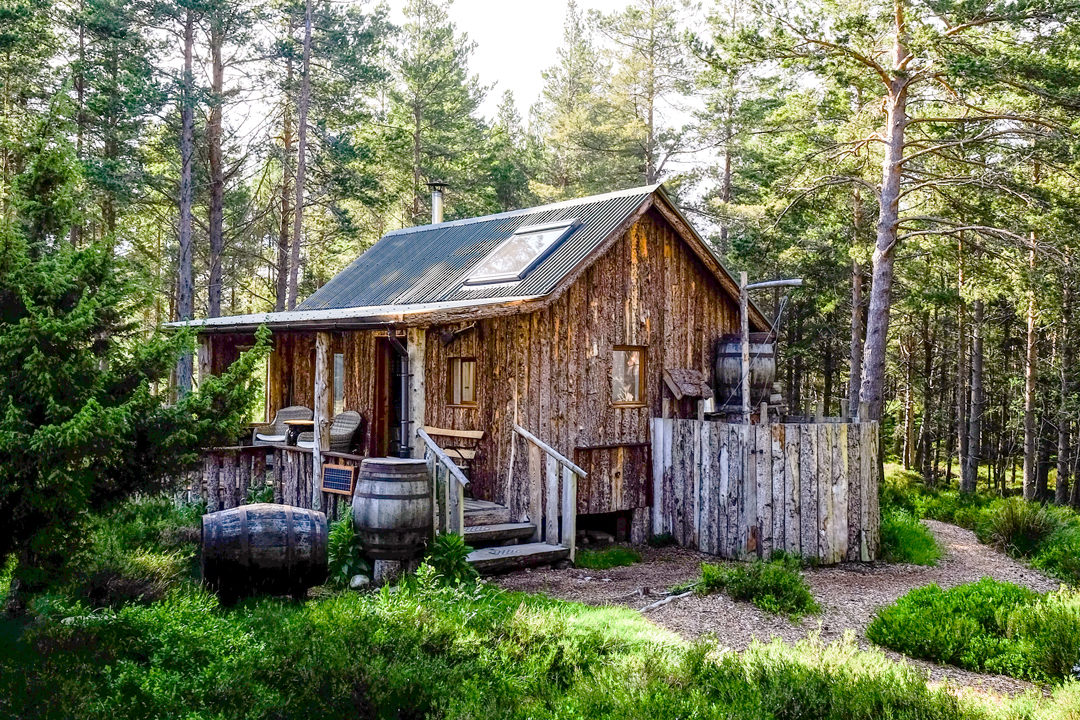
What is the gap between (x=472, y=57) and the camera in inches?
1235

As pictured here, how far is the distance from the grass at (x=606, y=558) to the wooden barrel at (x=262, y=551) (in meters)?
3.89

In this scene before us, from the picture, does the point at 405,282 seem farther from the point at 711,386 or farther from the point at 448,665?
the point at 448,665

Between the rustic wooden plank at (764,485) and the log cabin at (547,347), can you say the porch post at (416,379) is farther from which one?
the rustic wooden plank at (764,485)

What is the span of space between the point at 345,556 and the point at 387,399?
15.9 ft

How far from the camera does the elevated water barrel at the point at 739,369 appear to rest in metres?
13.1

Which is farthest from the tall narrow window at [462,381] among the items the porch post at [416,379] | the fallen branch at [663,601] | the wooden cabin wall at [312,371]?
the fallen branch at [663,601]

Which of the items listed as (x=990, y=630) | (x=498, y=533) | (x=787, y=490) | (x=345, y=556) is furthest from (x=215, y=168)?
(x=990, y=630)

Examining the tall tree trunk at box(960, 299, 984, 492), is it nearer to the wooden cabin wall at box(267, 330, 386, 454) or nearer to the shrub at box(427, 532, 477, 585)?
the wooden cabin wall at box(267, 330, 386, 454)

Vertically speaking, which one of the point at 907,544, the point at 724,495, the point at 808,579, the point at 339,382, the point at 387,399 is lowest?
the point at 808,579

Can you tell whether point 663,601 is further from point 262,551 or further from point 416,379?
point 262,551

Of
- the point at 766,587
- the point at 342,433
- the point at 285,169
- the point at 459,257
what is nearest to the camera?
the point at 766,587

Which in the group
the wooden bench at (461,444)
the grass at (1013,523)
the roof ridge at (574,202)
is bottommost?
the grass at (1013,523)

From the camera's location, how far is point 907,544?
451 inches

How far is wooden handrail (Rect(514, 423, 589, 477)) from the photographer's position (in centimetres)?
1022
